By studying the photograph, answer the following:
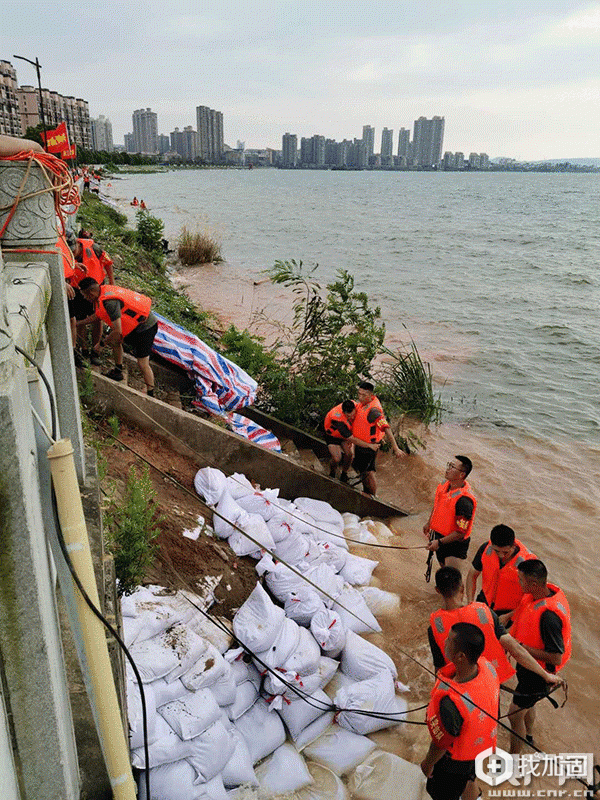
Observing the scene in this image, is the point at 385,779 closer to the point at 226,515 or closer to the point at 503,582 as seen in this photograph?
the point at 503,582

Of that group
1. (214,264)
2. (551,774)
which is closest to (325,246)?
(214,264)

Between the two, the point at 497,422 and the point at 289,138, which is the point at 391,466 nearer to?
the point at 497,422

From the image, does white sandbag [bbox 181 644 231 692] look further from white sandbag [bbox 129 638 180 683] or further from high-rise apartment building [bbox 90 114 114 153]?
high-rise apartment building [bbox 90 114 114 153]

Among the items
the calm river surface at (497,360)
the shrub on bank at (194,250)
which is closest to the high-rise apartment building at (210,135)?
the calm river surface at (497,360)

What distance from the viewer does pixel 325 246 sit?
90.1 ft

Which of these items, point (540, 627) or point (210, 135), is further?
point (210, 135)

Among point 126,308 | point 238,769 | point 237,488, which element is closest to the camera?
point 238,769

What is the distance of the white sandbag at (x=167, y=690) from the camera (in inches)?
117

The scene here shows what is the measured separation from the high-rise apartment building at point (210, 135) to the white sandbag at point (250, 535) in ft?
581

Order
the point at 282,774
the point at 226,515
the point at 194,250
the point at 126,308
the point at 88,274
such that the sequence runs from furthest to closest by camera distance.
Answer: the point at 194,250, the point at 88,274, the point at 126,308, the point at 226,515, the point at 282,774

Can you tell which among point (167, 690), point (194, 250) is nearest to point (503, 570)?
point (167, 690)

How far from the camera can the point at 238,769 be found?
9.87ft

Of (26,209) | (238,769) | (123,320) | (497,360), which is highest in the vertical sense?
(26,209)

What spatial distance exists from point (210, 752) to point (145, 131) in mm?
208495
